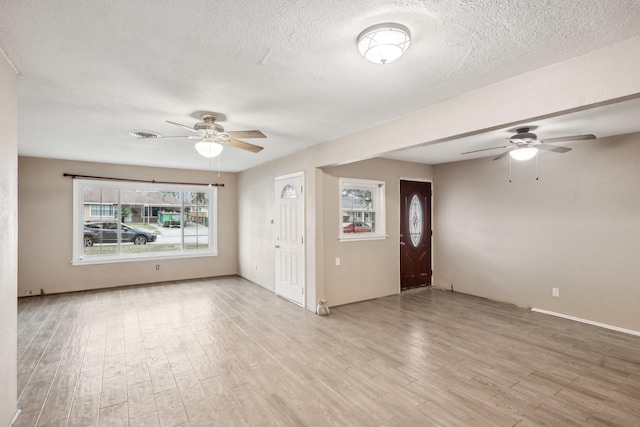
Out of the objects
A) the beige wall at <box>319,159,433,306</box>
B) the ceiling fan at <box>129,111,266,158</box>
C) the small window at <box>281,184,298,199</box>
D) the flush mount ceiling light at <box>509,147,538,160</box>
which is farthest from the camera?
the small window at <box>281,184,298,199</box>

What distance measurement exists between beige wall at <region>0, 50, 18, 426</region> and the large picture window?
441cm

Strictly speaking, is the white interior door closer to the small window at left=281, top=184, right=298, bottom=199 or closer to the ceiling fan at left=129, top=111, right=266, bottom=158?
the small window at left=281, top=184, right=298, bottom=199

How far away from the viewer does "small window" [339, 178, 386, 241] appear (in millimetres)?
5263

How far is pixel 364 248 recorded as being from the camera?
5.41 meters

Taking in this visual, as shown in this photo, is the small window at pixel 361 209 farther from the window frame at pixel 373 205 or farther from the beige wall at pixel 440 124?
the beige wall at pixel 440 124

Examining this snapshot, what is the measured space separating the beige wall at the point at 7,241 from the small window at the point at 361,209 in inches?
153

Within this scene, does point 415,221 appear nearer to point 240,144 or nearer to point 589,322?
point 589,322

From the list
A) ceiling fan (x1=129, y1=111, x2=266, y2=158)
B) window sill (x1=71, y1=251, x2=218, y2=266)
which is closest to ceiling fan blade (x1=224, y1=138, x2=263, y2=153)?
ceiling fan (x1=129, y1=111, x2=266, y2=158)

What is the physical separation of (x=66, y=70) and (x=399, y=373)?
12.1 ft

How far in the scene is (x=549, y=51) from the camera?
6.44 ft

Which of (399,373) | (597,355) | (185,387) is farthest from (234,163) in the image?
(597,355)

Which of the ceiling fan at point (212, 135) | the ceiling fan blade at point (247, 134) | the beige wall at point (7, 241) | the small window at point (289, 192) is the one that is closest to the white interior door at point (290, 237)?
the small window at point (289, 192)

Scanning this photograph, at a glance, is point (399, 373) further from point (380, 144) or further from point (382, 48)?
point (382, 48)

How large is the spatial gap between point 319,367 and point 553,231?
4.10 metres
